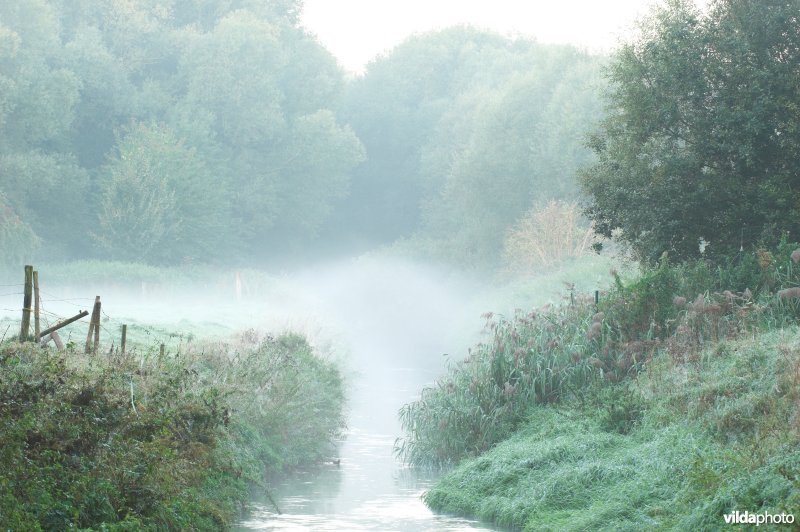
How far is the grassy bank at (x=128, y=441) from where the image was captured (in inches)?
450

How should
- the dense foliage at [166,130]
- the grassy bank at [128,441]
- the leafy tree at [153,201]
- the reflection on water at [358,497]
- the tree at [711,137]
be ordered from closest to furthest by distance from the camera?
the grassy bank at [128,441], the reflection on water at [358,497], the tree at [711,137], the dense foliage at [166,130], the leafy tree at [153,201]

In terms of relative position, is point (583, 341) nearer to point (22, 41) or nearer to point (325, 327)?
point (325, 327)

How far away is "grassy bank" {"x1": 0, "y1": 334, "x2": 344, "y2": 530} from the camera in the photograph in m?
11.4

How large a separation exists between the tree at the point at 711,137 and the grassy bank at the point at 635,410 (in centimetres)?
125

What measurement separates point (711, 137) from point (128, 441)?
1576 centimetres

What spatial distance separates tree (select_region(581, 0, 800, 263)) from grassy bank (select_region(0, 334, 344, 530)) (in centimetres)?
905

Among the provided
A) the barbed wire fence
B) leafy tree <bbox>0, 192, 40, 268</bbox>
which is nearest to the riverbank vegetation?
the barbed wire fence

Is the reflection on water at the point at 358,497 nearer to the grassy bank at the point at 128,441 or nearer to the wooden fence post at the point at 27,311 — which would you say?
the grassy bank at the point at 128,441

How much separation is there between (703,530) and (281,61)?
60838 millimetres

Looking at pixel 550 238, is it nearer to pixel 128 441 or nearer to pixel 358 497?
pixel 358 497

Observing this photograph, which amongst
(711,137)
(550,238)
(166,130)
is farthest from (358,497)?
(166,130)

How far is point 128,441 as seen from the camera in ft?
44.3

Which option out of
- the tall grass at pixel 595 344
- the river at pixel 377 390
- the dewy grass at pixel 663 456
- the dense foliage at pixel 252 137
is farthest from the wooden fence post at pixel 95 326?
the dense foliage at pixel 252 137

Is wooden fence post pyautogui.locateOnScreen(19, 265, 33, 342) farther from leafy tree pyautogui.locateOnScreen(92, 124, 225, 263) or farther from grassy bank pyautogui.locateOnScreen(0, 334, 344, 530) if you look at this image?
leafy tree pyautogui.locateOnScreen(92, 124, 225, 263)
